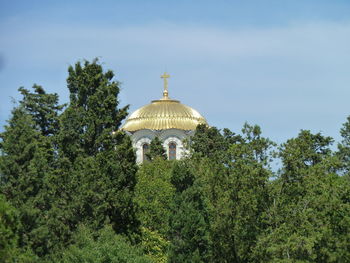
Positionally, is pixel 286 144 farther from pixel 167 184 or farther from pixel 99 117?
pixel 167 184

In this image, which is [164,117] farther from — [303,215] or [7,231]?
[7,231]

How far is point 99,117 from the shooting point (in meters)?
36.1

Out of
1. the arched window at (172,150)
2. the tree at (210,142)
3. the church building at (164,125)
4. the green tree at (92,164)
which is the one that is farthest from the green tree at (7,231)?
the arched window at (172,150)

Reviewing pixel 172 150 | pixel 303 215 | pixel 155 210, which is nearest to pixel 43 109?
pixel 155 210

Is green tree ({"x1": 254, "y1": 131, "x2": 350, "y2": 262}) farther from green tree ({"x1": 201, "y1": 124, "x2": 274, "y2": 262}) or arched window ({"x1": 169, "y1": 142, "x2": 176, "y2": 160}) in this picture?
arched window ({"x1": 169, "y1": 142, "x2": 176, "y2": 160})

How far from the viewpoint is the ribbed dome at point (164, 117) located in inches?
3031

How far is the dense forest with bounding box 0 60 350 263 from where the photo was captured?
30328 mm

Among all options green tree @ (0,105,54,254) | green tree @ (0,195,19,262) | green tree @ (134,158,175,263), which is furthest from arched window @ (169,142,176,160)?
green tree @ (0,195,19,262)

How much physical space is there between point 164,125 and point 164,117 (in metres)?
1.18

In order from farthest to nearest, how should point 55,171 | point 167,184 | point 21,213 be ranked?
point 167,184 < point 55,171 < point 21,213

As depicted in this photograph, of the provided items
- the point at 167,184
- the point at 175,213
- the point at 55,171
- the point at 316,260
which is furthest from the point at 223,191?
the point at 167,184

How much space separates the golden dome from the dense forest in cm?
4006

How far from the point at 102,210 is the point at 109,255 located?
9.57ft

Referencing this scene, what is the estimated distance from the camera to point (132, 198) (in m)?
34.0
